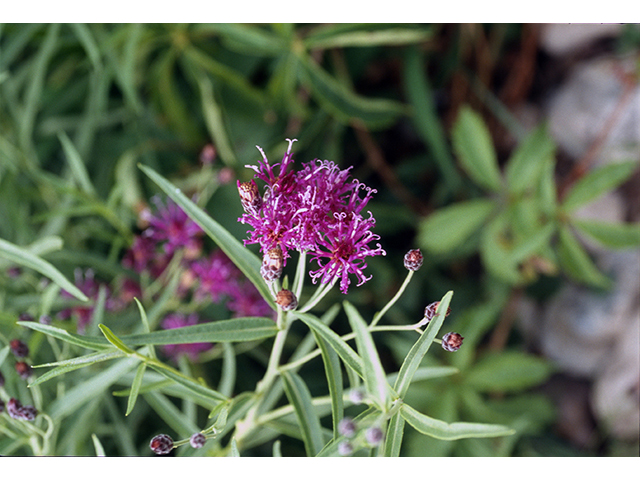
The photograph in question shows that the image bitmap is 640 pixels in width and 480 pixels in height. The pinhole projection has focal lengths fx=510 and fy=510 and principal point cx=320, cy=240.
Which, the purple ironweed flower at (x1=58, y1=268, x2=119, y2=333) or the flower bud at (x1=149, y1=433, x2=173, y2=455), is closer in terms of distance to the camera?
the flower bud at (x1=149, y1=433, x2=173, y2=455)

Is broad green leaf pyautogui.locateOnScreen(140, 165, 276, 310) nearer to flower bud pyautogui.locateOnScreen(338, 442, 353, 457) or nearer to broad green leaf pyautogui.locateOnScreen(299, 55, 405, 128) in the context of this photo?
flower bud pyautogui.locateOnScreen(338, 442, 353, 457)

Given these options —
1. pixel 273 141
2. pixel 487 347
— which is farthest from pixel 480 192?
pixel 273 141

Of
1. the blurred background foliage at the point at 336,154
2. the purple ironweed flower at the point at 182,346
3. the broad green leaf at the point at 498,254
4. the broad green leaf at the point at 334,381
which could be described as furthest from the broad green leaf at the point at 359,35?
the broad green leaf at the point at 334,381

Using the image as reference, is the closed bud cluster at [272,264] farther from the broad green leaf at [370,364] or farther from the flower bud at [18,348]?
the flower bud at [18,348]

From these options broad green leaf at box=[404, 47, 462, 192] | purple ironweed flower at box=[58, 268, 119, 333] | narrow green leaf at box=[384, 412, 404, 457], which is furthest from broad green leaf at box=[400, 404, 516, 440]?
broad green leaf at box=[404, 47, 462, 192]

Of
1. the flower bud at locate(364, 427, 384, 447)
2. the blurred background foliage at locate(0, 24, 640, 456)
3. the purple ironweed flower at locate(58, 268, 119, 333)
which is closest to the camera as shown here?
the flower bud at locate(364, 427, 384, 447)
